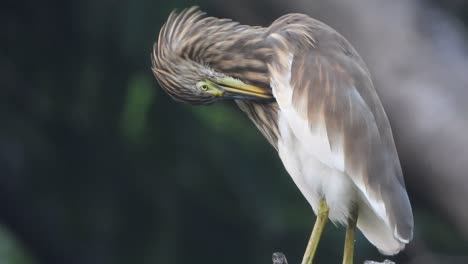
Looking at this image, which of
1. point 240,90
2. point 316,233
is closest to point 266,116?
point 240,90

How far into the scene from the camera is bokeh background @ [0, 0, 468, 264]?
19.1 ft

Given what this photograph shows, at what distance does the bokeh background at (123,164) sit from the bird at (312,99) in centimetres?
170

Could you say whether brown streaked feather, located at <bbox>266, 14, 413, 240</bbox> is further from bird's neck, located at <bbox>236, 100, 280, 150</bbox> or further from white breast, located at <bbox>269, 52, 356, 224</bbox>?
bird's neck, located at <bbox>236, 100, 280, 150</bbox>

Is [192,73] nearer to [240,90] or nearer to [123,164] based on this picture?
[240,90]

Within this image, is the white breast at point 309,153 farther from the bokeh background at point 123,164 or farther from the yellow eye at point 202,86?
the bokeh background at point 123,164

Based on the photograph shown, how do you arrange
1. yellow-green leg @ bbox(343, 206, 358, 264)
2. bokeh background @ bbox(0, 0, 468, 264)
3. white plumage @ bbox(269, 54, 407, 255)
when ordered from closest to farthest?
white plumage @ bbox(269, 54, 407, 255), yellow-green leg @ bbox(343, 206, 358, 264), bokeh background @ bbox(0, 0, 468, 264)

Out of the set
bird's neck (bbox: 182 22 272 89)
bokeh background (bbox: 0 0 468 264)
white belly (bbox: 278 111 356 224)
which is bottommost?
bokeh background (bbox: 0 0 468 264)

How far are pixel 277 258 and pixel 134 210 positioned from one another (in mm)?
2891

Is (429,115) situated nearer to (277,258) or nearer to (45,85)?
(277,258)

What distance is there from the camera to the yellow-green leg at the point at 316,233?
361 centimetres

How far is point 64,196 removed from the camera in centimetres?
623

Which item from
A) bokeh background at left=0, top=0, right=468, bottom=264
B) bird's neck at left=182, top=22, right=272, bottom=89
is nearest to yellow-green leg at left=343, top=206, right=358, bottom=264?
bird's neck at left=182, top=22, right=272, bottom=89

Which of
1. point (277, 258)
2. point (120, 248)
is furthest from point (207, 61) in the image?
point (120, 248)

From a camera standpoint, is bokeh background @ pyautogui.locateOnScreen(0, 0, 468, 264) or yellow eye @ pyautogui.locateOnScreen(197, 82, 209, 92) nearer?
yellow eye @ pyautogui.locateOnScreen(197, 82, 209, 92)
